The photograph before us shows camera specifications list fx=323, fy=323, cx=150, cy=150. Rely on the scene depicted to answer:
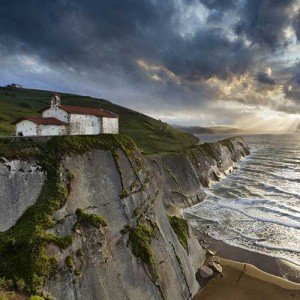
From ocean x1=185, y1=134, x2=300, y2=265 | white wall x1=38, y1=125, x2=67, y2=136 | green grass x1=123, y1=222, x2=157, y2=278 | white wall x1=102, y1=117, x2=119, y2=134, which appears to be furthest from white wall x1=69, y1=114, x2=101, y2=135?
ocean x1=185, y1=134, x2=300, y2=265

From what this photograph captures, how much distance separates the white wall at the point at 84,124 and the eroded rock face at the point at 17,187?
1402 cm

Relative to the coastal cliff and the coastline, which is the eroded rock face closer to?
the coastal cliff

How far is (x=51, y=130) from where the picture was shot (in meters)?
37.2

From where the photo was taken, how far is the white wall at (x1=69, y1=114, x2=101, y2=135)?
39.2m

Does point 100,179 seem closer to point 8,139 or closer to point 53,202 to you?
point 53,202

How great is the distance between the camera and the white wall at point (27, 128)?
3578 centimetres

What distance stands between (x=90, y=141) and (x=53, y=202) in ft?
25.1

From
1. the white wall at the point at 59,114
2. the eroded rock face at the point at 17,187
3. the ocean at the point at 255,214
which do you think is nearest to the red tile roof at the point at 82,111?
the white wall at the point at 59,114

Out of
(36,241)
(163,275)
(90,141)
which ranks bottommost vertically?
(163,275)

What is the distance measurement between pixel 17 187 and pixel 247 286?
24713 millimetres

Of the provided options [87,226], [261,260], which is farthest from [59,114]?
[261,260]

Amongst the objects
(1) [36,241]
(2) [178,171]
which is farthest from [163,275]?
(2) [178,171]

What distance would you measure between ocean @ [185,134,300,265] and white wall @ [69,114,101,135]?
2101 cm

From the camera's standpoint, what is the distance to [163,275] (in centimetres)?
2770
